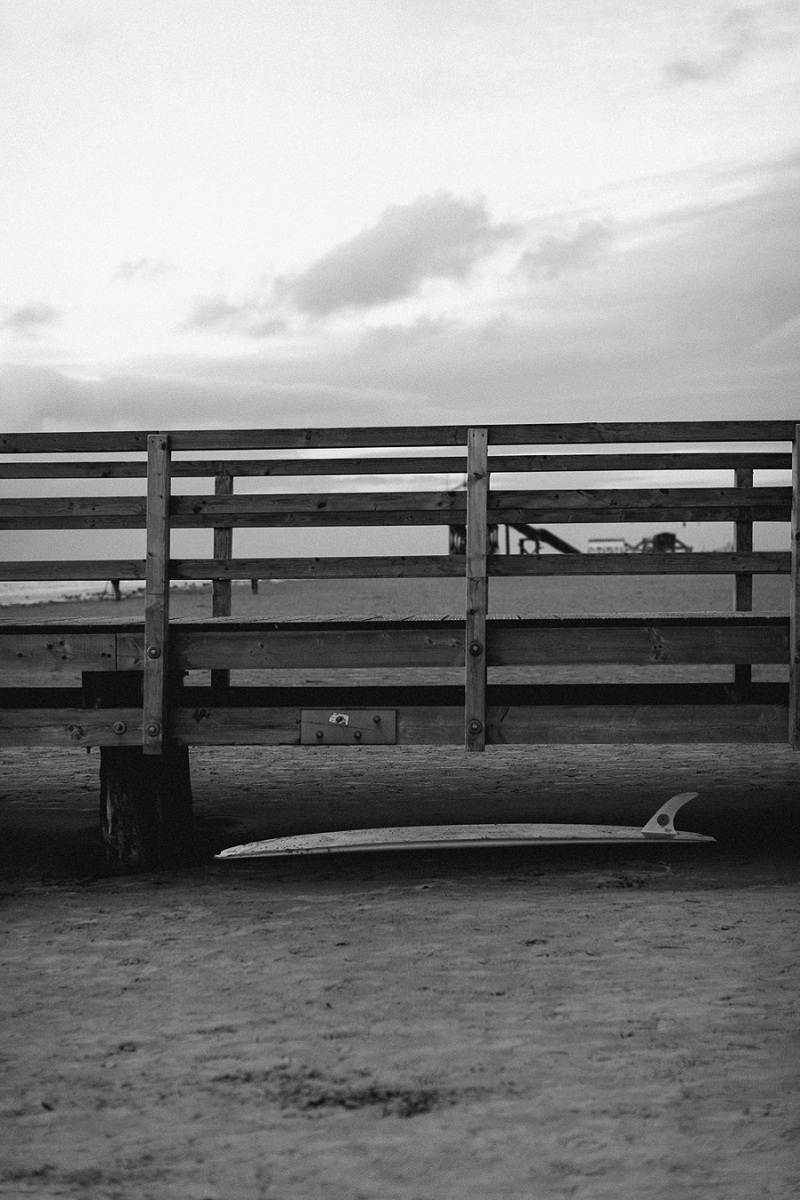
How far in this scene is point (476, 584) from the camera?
23.2ft

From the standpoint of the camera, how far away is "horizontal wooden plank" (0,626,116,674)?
7473mm

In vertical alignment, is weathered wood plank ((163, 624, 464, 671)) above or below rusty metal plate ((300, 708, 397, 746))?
above

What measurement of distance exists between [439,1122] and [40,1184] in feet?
4.39

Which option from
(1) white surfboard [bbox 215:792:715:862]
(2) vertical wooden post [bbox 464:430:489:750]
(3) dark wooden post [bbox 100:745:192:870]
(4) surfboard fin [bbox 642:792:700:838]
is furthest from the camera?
(3) dark wooden post [bbox 100:745:192:870]

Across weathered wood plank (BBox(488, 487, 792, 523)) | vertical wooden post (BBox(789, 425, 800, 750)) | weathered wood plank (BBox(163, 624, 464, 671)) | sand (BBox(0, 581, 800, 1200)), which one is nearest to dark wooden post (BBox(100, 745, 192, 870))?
sand (BBox(0, 581, 800, 1200))

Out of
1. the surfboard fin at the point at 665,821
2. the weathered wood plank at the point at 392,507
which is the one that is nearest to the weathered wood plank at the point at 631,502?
the weathered wood plank at the point at 392,507

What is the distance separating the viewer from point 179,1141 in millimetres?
4008

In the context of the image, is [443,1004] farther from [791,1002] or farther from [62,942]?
[62,942]

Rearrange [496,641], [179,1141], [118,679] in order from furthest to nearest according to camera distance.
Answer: [118,679] < [496,641] < [179,1141]

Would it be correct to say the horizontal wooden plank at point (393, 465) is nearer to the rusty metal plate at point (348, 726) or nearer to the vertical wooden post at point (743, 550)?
the vertical wooden post at point (743, 550)

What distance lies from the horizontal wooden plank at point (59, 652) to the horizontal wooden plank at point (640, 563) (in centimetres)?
252

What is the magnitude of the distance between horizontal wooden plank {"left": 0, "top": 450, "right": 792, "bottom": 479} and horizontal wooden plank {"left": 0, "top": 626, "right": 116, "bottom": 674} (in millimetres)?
1036

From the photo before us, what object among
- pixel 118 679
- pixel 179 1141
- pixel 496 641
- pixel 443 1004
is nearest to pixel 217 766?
pixel 118 679

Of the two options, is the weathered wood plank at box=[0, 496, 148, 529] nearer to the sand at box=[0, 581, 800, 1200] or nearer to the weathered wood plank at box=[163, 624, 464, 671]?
the weathered wood plank at box=[163, 624, 464, 671]
